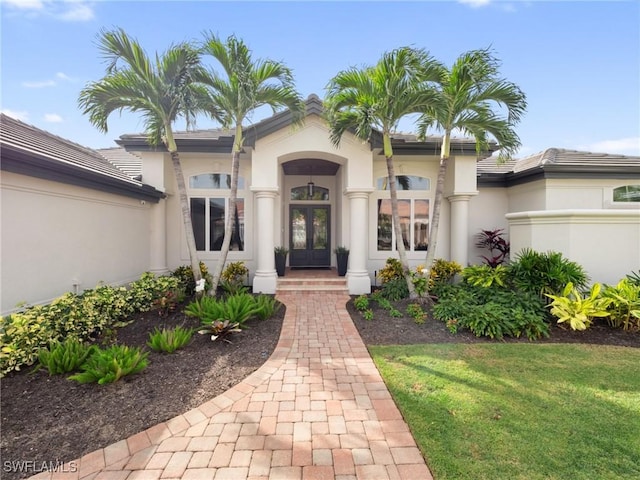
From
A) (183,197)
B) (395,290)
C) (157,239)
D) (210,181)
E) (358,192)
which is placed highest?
(210,181)

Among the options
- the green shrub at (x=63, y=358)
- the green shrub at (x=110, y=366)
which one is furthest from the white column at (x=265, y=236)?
the green shrub at (x=63, y=358)

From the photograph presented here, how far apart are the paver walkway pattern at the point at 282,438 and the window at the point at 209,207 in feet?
22.3

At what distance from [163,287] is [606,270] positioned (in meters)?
10.5

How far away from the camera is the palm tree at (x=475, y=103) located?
21.0 ft

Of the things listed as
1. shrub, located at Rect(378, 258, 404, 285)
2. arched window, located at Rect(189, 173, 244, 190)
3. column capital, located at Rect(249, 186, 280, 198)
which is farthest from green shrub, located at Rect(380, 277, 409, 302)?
arched window, located at Rect(189, 173, 244, 190)

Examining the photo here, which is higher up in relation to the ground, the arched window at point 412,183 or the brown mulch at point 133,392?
the arched window at point 412,183

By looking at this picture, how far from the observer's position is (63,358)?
3.96 meters

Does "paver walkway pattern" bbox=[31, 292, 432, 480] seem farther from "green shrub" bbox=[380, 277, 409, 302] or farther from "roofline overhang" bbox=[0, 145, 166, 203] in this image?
"roofline overhang" bbox=[0, 145, 166, 203]

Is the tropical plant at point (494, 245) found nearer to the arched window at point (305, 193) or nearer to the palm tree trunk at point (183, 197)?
the arched window at point (305, 193)

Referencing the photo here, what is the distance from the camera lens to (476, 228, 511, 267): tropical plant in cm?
987

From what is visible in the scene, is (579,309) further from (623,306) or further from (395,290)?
(395,290)

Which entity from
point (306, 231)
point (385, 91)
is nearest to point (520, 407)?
point (385, 91)

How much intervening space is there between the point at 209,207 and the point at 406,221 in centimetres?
698

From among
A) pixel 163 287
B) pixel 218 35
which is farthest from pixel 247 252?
pixel 218 35
